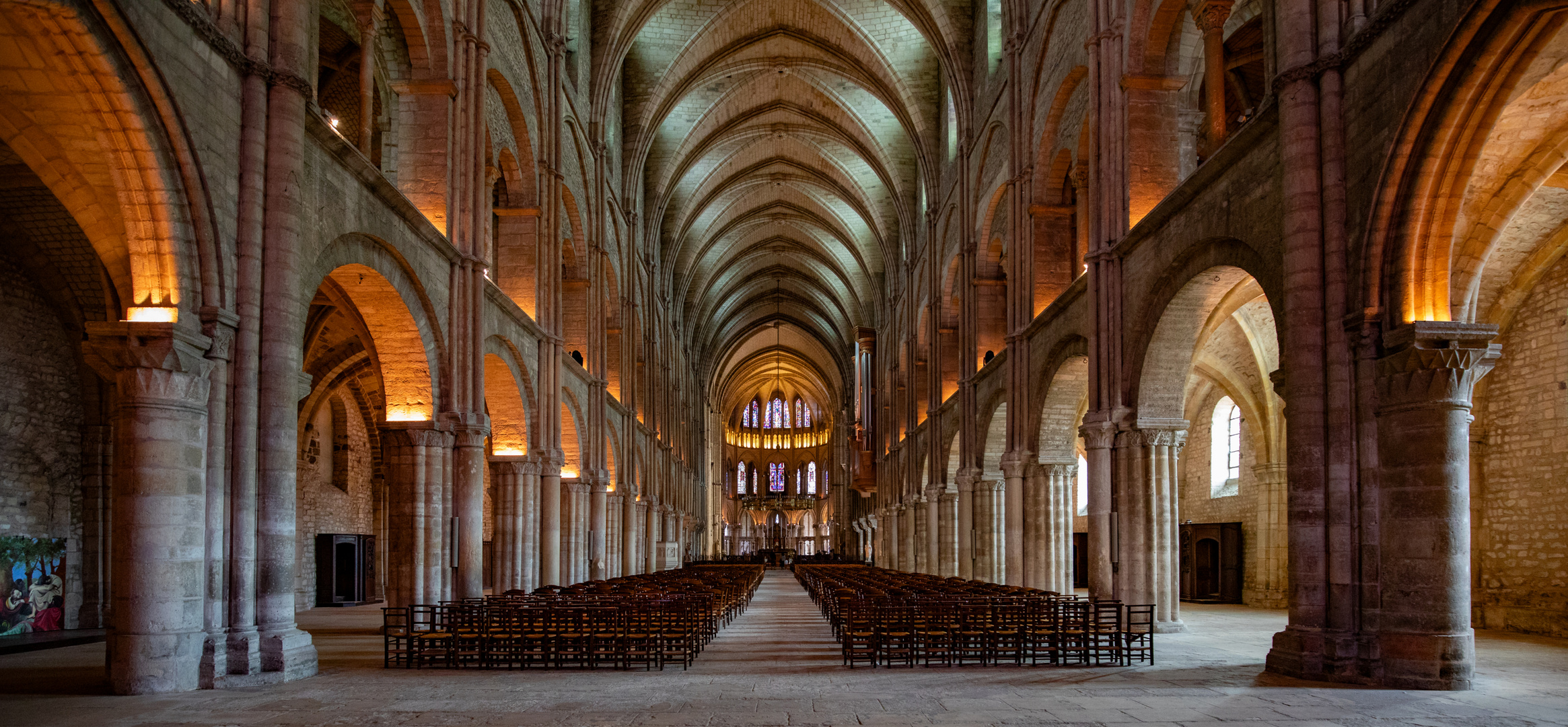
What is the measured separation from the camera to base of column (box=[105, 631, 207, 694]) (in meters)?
10.3

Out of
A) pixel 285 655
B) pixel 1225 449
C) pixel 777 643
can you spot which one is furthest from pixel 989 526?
pixel 285 655

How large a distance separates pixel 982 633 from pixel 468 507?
9993mm

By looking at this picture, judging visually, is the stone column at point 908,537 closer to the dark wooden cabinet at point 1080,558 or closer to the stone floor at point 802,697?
the dark wooden cabinet at point 1080,558

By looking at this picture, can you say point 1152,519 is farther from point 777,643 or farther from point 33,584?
point 33,584

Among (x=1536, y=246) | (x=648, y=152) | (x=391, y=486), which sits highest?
(x=648, y=152)

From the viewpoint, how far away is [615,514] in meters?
36.2

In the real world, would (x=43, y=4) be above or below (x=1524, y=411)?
above

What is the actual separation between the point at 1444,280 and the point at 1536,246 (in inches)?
340

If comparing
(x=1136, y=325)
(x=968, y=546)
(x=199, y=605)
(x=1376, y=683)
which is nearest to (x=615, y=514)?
(x=968, y=546)

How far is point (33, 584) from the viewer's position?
1708cm

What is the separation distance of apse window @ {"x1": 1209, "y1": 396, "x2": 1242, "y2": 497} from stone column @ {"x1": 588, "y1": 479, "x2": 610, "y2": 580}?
16.9 metres

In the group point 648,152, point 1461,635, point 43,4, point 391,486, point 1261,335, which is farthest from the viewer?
point 648,152

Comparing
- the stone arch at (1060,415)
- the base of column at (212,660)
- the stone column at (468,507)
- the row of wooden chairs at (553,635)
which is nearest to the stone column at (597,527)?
the stone column at (468,507)

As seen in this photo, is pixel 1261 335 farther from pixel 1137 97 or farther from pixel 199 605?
pixel 199 605
